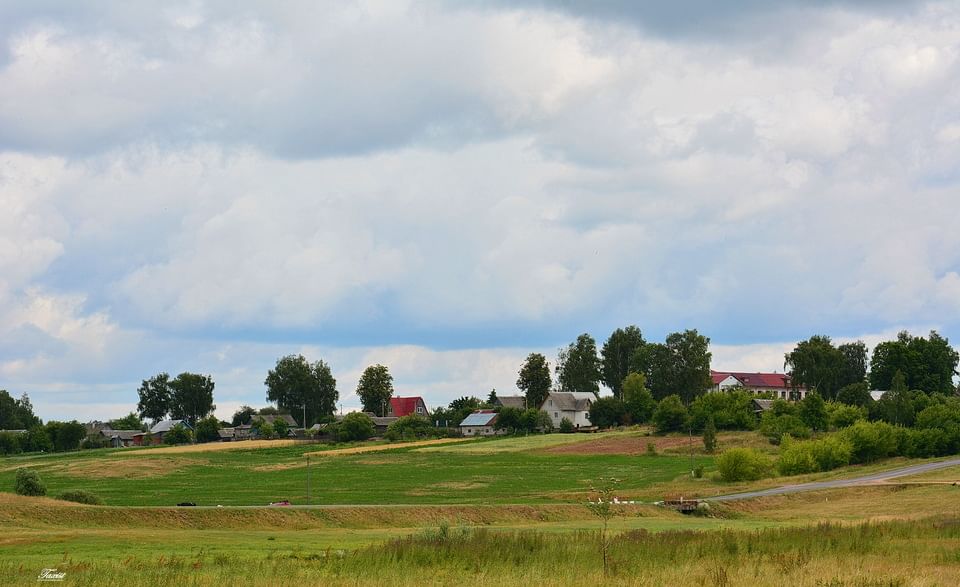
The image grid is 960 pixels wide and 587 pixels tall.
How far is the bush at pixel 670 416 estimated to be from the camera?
13700cm

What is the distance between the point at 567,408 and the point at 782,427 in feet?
205

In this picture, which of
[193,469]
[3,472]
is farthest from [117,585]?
[3,472]

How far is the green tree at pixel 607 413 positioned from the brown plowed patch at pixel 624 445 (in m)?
31.4

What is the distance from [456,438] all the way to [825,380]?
199 feet

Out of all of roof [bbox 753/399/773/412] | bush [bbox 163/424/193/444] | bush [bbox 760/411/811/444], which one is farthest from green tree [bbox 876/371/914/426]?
bush [bbox 163/424/193/444]

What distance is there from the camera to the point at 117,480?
337ft

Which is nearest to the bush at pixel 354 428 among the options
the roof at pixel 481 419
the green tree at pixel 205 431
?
the roof at pixel 481 419

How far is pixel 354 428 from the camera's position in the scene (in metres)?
168

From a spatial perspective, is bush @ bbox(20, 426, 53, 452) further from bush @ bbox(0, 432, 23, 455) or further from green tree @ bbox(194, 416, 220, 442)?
green tree @ bbox(194, 416, 220, 442)

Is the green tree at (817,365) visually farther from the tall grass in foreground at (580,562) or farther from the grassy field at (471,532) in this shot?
the tall grass in foreground at (580,562)

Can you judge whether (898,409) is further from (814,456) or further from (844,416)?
(814,456)

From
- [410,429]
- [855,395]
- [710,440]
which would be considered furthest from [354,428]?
[855,395]

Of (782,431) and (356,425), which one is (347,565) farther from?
(356,425)

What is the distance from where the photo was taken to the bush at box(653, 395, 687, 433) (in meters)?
137
